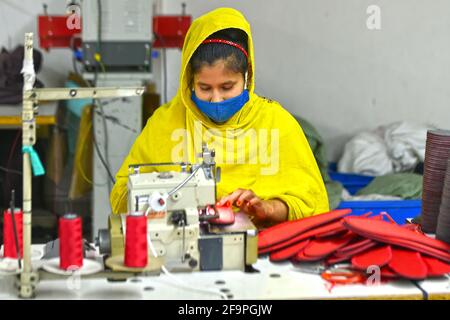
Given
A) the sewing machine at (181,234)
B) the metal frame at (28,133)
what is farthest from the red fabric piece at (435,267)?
the metal frame at (28,133)

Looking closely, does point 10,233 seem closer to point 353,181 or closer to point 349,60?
point 353,181

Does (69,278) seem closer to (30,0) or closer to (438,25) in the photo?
(438,25)

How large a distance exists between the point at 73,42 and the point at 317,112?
5.55 ft

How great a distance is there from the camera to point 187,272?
6.23 feet

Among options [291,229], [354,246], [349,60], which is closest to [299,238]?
[291,229]

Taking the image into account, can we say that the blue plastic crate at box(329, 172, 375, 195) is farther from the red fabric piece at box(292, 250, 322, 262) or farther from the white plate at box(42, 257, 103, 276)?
the white plate at box(42, 257, 103, 276)

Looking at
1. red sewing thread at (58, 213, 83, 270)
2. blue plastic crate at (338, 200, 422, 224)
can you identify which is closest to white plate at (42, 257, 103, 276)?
red sewing thread at (58, 213, 83, 270)

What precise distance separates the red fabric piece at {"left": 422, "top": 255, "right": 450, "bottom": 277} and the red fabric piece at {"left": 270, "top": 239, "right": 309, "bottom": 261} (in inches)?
12.7

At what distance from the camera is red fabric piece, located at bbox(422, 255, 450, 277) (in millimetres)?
1843

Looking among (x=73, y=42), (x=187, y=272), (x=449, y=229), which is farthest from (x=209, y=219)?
(x=73, y=42)
